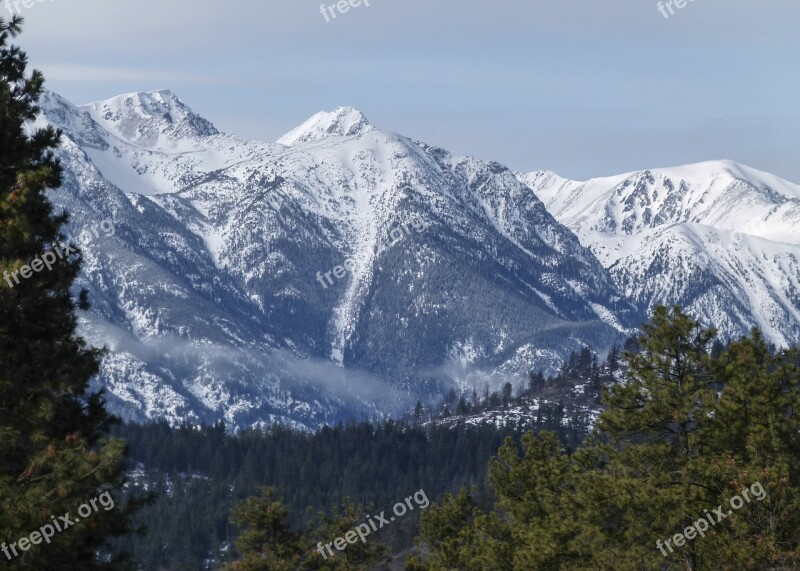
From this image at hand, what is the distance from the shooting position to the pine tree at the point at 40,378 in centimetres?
2605

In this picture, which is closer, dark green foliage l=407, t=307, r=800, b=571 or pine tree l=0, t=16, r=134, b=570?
pine tree l=0, t=16, r=134, b=570

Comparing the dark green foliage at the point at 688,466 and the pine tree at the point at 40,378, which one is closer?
the pine tree at the point at 40,378

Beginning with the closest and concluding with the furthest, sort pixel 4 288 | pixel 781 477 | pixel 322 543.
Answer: pixel 4 288
pixel 781 477
pixel 322 543

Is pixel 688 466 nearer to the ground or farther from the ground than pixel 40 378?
nearer to the ground

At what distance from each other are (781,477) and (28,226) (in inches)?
892

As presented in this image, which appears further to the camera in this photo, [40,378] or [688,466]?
[688,466]

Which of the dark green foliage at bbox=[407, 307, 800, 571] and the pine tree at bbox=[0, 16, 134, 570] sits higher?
the pine tree at bbox=[0, 16, 134, 570]

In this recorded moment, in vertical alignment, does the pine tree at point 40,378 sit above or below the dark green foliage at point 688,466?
above

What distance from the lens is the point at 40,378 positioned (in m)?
29.3

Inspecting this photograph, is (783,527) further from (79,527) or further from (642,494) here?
(79,527)

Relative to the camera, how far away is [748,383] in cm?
3900

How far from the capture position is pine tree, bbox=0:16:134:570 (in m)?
26.0

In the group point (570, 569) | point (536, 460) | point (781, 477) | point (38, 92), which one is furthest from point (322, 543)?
point (38, 92)

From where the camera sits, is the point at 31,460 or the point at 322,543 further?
the point at 322,543
